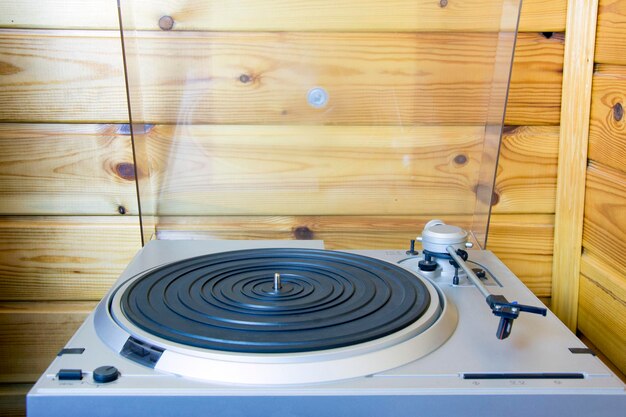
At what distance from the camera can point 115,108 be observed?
4.70 ft

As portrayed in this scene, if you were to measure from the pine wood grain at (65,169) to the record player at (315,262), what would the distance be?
15cm

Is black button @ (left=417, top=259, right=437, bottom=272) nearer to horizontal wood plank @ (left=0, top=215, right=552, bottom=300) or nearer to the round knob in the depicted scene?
horizontal wood plank @ (left=0, top=215, right=552, bottom=300)

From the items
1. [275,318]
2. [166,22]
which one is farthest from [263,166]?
[275,318]

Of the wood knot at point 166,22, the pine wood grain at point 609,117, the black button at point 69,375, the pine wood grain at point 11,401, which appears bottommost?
the pine wood grain at point 11,401

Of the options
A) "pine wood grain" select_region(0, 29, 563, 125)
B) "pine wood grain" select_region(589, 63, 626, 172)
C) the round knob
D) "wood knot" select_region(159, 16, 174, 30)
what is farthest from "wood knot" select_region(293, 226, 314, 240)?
the round knob

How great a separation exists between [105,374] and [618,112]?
3.46ft

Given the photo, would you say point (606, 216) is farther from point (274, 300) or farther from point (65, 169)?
point (65, 169)

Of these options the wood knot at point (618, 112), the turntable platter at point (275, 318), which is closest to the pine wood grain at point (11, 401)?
the turntable platter at point (275, 318)

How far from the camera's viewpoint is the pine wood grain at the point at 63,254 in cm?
149

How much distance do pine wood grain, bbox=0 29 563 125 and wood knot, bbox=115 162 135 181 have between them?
11 cm

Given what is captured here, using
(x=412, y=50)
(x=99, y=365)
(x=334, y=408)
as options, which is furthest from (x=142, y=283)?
(x=412, y=50)

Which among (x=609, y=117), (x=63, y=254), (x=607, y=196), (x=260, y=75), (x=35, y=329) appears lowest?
(x=35, y=329)

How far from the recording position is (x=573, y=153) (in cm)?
142

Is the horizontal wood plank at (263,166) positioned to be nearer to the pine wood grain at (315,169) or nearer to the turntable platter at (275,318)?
the pine wood grain at (315,169)
